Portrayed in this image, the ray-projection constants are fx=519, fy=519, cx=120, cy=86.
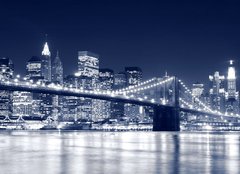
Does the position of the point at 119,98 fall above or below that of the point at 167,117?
above

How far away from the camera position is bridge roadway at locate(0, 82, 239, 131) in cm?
6775

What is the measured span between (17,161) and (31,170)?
3935 mm

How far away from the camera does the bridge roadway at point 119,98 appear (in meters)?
67.8

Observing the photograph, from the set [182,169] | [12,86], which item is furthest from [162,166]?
[12,86]

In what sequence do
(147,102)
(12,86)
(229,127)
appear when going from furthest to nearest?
(229,127)
(147,102)
(12,86)

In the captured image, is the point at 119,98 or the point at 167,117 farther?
the point at 167,117

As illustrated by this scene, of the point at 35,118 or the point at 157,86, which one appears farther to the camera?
the point at 35,118

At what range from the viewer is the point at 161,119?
81.8 meters

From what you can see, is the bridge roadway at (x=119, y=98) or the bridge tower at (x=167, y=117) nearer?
the bridge roadway at (x=119, y=98)

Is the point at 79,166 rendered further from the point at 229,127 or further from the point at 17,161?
the point at 229,127

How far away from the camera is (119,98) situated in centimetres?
7619

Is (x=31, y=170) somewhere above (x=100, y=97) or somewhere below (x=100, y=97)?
below

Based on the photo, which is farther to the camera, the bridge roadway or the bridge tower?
the bridge tower

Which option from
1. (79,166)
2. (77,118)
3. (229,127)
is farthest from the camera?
(77,118)
